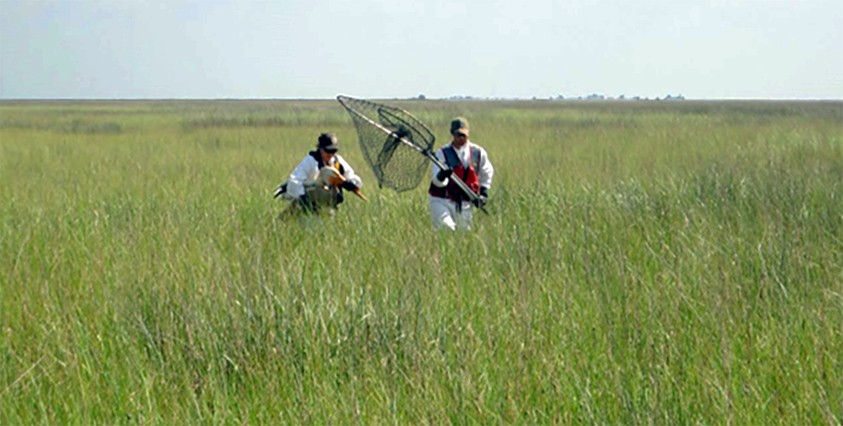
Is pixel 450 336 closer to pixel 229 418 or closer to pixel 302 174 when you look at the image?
pixel 229 418

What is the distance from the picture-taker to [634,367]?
2939 millimetres

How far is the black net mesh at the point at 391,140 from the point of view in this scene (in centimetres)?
521

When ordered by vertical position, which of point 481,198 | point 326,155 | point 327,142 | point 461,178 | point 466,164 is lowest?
point 481,198

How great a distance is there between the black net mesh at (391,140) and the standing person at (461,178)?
14.2 inches

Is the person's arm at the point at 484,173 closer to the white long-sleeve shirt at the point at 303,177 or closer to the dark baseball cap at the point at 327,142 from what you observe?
the white long-sleeve shirt at the point at 303,177

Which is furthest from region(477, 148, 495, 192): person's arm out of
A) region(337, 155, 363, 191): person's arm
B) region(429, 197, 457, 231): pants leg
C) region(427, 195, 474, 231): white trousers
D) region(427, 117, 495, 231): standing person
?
region(337, 155, 363, 191): person's arm

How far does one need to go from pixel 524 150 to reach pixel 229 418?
12.9m

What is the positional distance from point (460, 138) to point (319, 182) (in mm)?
1271

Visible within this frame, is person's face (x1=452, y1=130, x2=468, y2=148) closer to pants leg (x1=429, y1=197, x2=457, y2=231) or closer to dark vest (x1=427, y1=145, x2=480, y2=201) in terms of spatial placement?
dark vest (x1=427, y1=145, x2=480, y2=201)

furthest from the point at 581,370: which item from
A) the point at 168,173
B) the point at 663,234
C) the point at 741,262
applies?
the point at 168,173

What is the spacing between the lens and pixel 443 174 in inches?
226

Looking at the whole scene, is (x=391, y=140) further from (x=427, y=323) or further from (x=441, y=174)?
(x=427, y=323)

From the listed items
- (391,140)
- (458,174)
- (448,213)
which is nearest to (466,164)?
(458,174)

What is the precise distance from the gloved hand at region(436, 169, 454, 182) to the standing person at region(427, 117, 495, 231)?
39mm
